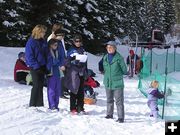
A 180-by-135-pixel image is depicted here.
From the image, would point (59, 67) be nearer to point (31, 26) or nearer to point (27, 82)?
point (27, 82)

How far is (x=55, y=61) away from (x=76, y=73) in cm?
51

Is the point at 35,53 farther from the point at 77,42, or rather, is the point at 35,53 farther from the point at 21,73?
the point at 21,73

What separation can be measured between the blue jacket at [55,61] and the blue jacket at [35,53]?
15 cm

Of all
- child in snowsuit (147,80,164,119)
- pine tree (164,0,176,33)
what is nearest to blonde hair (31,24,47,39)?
child in snowsuit (147,80,164,119)

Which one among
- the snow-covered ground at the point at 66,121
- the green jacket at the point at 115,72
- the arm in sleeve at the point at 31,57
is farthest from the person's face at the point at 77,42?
the snow-covered ground at the point at 66,121

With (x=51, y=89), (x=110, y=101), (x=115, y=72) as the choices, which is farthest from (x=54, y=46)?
(x=110, y=101)

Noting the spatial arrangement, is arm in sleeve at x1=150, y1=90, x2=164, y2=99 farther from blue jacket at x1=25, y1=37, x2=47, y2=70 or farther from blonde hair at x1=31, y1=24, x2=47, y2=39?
blonde hair at x1=31, y1=24, x2=47, y2=39

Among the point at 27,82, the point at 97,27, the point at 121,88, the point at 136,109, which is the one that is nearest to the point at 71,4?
the point at 97,27

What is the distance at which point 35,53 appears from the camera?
29.8 feet

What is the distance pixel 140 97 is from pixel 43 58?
495 cm

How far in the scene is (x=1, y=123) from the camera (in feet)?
25.7

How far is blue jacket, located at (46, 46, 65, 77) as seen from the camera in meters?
9.27

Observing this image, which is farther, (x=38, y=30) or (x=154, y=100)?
(x=154, y=100)

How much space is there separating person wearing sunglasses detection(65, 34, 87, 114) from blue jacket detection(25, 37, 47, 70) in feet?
1.93
